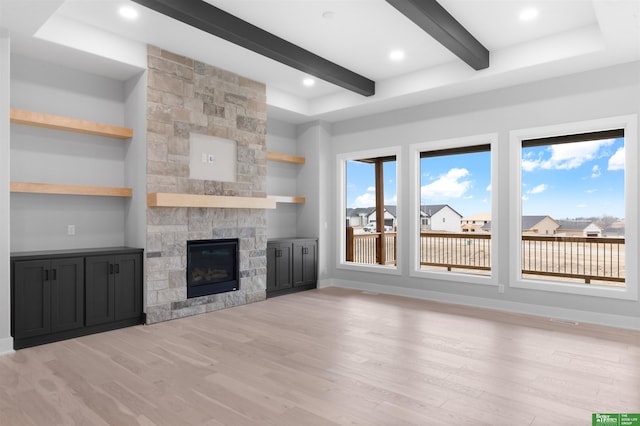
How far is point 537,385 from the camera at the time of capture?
2906 mm

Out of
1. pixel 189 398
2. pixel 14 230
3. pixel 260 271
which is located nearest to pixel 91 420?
pixel 189 398

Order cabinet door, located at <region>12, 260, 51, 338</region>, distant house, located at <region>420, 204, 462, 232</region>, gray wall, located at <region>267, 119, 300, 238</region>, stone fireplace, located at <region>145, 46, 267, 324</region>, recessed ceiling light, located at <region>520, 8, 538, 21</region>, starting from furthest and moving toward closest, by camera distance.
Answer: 1. gray wall, located at <region>267, 119, 300, 238</region>
2. distant house, located at <region>420, 204, 462, 232</region>
3. stone fireplace, located at <region>145, 46, 267, 324</region>
4. recessed ceiling light, located at <region>520, 8, 538, 21</region>
5. cabinet door, located at <region>12, 260, 51, 338</region>

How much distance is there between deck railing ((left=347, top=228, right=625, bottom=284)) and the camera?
231 inches

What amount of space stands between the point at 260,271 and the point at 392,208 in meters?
2.73

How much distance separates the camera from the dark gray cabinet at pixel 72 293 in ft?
12.4

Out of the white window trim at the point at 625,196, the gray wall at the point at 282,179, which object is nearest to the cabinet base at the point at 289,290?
the gray wall at the point at 282,179

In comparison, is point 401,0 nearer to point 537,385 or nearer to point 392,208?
point 537,385

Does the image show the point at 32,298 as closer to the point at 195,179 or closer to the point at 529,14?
the point at 195,179

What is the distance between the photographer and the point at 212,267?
17.7 feet

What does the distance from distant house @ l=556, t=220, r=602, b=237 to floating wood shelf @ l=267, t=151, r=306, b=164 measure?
14.1ft

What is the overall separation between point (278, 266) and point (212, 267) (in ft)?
4.23

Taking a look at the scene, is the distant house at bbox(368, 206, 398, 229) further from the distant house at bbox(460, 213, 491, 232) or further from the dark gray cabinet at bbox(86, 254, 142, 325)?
the dark gray cabinet at bbox(86, 254, 142, 325)

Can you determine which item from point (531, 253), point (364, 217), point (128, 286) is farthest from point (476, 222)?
point (128, 286)

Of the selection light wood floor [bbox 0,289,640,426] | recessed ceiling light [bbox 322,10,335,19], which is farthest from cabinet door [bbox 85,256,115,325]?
recessed ceiling light [bbox 322,10,335,19]
